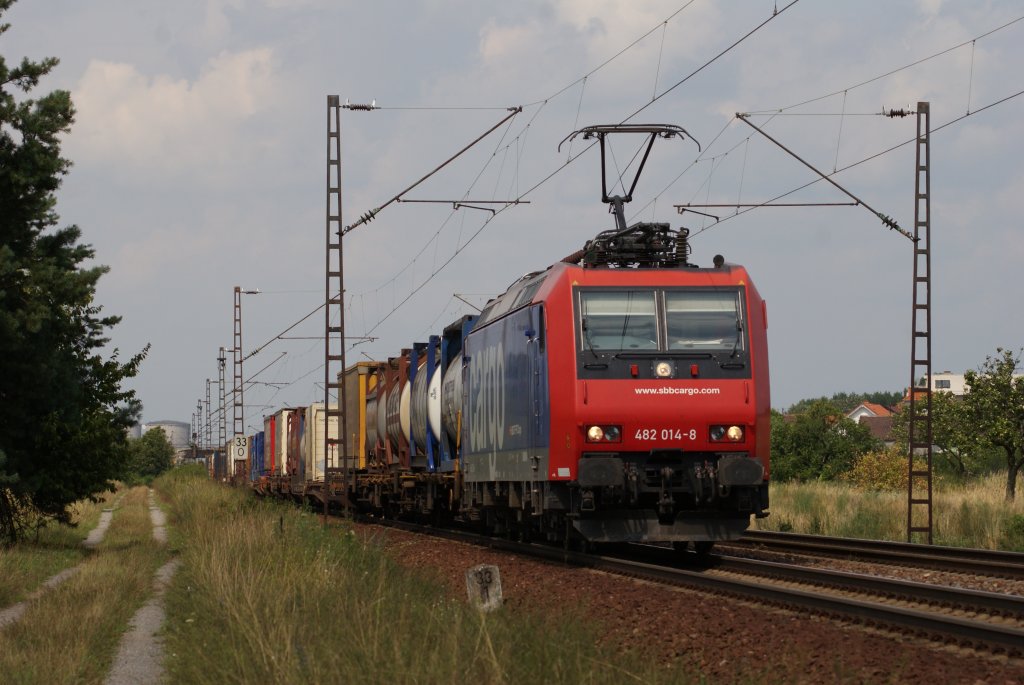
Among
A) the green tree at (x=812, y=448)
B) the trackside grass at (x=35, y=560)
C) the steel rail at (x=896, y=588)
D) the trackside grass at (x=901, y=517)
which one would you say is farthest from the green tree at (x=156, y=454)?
the steel rail at (x=896, y=588)

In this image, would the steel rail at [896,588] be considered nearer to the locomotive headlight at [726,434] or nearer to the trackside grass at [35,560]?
the locomotive headlight at [726,434]

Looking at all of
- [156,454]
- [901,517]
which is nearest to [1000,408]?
[901,517]

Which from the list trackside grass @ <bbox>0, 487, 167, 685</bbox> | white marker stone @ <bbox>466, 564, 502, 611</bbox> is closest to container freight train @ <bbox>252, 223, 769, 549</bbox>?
white marker stone @ <bbox>466, 564, 502, 611</bbox>

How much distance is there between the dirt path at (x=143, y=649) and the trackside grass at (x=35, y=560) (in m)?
1.69

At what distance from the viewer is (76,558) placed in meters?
23.2

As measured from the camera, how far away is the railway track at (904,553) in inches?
601

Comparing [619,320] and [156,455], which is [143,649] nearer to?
[619,320]

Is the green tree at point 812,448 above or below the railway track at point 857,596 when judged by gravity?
above

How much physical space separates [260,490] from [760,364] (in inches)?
1776

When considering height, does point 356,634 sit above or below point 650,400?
below

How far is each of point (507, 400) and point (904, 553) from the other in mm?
5684

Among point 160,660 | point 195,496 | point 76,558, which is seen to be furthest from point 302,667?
point 195,496

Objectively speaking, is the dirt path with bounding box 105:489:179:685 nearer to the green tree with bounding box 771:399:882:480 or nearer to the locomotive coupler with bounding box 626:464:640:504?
the locomotive coupler with bounding box 626:464:640:504

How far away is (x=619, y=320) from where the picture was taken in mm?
15984
